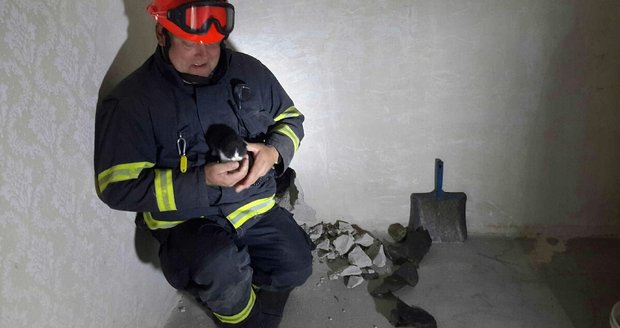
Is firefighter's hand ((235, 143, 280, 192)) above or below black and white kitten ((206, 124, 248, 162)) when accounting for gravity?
below

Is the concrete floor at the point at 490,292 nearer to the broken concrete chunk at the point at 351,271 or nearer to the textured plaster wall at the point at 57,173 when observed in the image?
the broken concrete chunk at the point at 351,271

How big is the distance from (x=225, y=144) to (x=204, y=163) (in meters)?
0.14

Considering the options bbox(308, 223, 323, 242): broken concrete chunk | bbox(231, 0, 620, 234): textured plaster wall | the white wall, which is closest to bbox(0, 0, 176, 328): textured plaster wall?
the white wall

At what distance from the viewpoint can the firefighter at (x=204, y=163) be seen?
1.31 meters

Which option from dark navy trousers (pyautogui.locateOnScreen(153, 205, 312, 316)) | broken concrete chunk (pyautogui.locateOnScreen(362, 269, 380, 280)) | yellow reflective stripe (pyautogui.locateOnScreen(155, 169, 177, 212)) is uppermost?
yellow reflective stripe (pyautogui.locateOnScreen(155, 169, 177, 212))

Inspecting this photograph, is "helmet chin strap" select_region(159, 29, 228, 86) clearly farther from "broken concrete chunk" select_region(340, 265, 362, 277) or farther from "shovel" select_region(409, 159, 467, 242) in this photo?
"shovel" select_region(409, 159, 467, 242)

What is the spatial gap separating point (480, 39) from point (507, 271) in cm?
99

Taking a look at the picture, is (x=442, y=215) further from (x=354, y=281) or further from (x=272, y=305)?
(x=272, y=305)

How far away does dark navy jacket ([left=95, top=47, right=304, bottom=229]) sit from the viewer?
130 centimetres

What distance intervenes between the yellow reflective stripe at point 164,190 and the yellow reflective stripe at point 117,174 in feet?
0.22

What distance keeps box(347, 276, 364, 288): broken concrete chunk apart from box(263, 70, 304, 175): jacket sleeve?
0.62 m

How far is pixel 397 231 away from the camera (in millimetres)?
2260

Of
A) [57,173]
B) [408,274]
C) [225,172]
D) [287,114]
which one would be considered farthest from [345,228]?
[57,173]

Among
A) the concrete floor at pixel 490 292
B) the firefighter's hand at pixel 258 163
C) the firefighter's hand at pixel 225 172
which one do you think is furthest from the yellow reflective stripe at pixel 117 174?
the concrete floor at pixel 490 292
